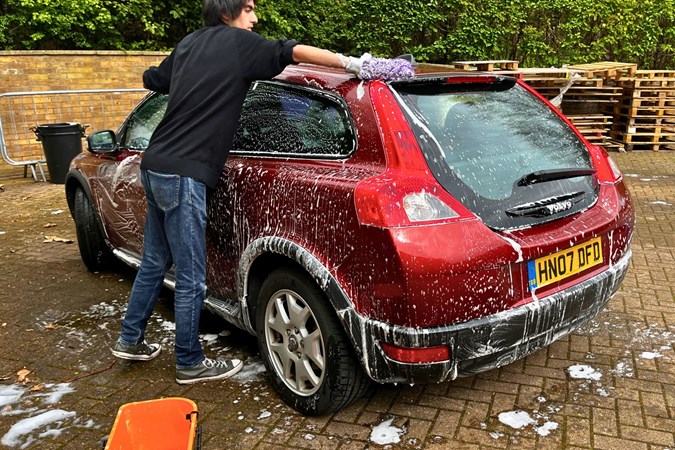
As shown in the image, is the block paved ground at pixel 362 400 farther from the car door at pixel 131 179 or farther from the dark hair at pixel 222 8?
the dark hair at pixel 222 8

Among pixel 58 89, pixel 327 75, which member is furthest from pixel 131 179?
pixel 58 89

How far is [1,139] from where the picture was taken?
902 cm

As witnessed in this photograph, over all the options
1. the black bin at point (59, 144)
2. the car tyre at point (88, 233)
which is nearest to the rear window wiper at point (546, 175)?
the car tyre at point (88, 233)

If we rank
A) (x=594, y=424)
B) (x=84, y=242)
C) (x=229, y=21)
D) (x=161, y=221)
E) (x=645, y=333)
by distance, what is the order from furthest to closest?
(x=84, y=242) → (x=645, y=333) → (x=161, y=221) → (x=229, y=21) → (x=594, y=424)

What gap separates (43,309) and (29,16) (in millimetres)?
9312

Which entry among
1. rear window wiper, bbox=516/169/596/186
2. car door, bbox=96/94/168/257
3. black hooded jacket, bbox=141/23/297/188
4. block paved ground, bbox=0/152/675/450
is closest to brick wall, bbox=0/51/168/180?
block paved ground, bbox=0/152/675/450

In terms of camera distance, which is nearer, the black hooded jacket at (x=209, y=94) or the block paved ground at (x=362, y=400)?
the block paved ground at (x=362, y=400)

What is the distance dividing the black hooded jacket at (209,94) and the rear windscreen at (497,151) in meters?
0.68

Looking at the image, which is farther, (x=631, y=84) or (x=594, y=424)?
(x=631, y=84)

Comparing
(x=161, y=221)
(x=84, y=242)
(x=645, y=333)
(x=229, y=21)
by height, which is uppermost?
(x=229, y=21)

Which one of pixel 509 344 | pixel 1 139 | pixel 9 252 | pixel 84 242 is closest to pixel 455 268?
pixel 509 344

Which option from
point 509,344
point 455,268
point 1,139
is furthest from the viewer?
point 1,139

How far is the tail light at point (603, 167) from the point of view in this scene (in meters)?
3.15

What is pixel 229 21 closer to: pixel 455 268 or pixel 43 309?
pixel 455 268
